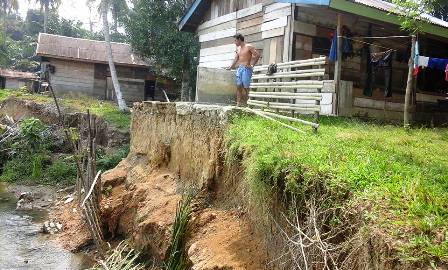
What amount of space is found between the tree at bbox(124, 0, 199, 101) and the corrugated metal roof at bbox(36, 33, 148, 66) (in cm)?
679

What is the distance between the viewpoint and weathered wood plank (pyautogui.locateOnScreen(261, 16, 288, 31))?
10156mm

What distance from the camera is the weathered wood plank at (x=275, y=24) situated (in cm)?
1016

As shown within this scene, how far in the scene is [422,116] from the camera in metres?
12.1

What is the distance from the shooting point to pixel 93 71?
1013 inches

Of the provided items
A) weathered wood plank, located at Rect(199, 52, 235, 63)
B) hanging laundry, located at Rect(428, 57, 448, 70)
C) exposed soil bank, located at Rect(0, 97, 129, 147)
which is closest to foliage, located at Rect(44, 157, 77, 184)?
exposed soil bank, located at Rect(0, 97, 129, 147)

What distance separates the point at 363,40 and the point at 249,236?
738 centimetres

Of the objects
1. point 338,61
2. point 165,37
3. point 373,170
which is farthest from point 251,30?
point 373,170

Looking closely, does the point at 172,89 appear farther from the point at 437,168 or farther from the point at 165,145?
the point at 437,168

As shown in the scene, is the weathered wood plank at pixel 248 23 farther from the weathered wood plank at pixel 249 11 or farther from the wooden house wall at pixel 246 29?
the weathered wood plank at pixel 249 11

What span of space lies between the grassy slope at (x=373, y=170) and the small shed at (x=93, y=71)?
19806 millimetres

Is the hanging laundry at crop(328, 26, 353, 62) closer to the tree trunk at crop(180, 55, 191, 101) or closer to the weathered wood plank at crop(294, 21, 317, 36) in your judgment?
the weathered wood plank at crop(294, 21, 317, 36)

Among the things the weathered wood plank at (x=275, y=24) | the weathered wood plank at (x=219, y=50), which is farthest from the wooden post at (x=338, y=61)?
the weathered wood plank at (x=219, y=50)

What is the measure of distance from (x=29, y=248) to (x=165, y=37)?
36.0 feet

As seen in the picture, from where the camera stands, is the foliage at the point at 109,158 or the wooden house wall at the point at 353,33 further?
the foliage at the point at 109,158
